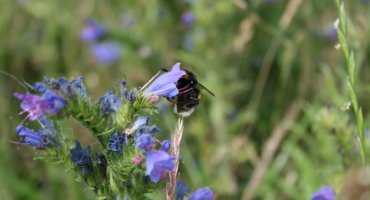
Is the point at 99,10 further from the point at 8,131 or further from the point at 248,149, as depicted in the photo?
the point at 248,149

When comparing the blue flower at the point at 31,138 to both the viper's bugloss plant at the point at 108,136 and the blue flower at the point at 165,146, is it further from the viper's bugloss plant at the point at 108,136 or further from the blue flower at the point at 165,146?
the blue flower at the point at 165,146

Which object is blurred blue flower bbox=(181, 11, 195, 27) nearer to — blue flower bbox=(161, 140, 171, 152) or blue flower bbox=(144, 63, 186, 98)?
blue flower bbox=(144, 63, 186, 98)

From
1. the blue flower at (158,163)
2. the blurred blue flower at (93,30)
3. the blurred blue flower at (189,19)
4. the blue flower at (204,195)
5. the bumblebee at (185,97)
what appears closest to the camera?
the blue flower at (158,163)

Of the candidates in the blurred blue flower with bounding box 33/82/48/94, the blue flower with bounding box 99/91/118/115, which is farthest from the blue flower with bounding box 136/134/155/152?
the blurred blue flower with bounding box 33/82/48/94

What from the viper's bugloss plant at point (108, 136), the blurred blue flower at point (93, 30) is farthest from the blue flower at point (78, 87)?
the blurred blue flower at point (93, 30)

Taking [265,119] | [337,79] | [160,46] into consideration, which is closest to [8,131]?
[160,46]
